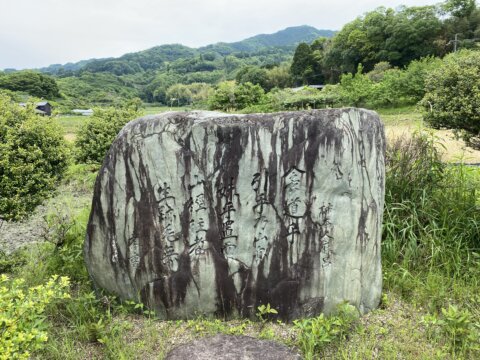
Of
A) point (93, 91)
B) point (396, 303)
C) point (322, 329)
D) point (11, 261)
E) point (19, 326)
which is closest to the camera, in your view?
point (19, 326)

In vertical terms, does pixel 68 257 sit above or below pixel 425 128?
below

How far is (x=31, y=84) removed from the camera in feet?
152

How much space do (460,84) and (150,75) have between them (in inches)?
3509

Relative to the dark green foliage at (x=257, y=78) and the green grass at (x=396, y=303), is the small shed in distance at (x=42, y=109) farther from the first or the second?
the dark green foliage at (x=257, y=78)

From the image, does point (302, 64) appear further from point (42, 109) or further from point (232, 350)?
point (232, 350)

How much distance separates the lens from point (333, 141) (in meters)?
2.88

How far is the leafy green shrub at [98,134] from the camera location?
28.2ft

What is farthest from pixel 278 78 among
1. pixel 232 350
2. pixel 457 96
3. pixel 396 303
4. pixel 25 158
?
pixel 232 350

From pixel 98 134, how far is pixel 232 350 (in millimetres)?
7237

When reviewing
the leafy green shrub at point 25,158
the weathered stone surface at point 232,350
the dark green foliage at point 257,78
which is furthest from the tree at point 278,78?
the weathered stone surface at point 232,350

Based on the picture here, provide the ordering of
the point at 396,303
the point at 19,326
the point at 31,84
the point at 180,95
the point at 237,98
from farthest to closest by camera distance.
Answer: the point at 180,95 < the point at 31,84 < the point at 237,98 < the point at 396,303 < the point at 19,326

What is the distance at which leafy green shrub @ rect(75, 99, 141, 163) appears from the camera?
8.59 meters

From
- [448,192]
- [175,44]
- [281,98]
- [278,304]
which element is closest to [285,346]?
[278,304]

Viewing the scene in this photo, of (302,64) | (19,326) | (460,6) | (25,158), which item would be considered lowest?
(19,326)
